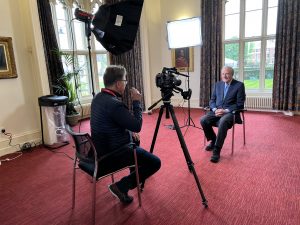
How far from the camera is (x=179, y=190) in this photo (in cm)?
203

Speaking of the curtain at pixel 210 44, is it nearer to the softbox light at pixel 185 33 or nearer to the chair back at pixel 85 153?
the softbox light at pixel 185 33

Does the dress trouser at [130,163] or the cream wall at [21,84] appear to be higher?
the cream wall at [21,84]

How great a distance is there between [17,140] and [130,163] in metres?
2.36

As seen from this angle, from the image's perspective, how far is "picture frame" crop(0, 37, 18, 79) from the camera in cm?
303

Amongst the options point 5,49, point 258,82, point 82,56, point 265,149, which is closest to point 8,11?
point 5,49

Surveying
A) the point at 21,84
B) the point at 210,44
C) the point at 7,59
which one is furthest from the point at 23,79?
the point at 210,44

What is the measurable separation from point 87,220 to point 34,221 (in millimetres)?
410

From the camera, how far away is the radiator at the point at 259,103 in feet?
15.3

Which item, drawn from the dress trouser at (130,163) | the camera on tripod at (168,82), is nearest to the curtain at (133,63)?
the camera on tripod at (168,82)

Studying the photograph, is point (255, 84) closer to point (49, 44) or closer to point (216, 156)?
point (216, 156)

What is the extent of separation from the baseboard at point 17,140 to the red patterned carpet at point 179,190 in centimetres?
30

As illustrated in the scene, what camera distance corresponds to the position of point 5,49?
3.05 meters

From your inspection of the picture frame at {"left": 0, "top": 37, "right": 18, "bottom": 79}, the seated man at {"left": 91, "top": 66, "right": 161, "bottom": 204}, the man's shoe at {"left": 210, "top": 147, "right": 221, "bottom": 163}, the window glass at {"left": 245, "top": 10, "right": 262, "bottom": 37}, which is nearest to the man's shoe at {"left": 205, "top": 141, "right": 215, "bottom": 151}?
the man's shoe at {"left": 210, "top": 147, "right": 221, "bottom": 163}

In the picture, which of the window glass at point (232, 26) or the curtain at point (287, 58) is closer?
the curtain at point (287, 58)
